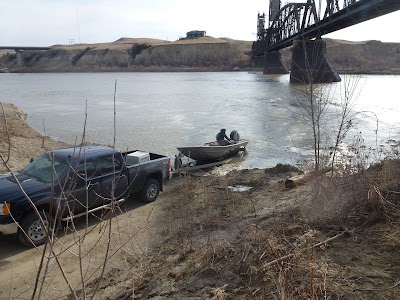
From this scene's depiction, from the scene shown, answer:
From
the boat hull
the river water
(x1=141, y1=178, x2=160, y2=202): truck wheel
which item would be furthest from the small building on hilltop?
(x1=141, y1=178, x2=160, y2=202): truck wheel

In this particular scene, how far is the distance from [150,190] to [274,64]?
89.0 meters

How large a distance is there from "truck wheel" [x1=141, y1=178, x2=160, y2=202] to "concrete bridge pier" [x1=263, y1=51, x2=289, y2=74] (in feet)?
287

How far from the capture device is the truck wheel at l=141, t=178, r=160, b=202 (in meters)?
9.54

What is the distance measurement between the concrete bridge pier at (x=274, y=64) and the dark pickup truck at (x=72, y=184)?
87.3 meters

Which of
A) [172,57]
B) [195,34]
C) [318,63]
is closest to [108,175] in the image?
[318,63]

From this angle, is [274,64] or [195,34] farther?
[195,34]

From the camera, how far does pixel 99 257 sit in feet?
21.7

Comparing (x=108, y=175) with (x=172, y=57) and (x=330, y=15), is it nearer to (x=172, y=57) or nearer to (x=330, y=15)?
(x=330, y=15)

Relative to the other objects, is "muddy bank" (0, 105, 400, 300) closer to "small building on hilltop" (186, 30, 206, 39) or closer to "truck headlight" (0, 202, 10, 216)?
"truck headlight" (0, 202, 10, 216)

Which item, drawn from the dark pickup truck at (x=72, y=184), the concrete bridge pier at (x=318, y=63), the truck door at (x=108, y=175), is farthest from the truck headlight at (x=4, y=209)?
the concrete bridge pier at (x=318, y=63)

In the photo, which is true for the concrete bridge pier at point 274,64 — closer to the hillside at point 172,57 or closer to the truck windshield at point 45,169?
the hillside at point 172,57

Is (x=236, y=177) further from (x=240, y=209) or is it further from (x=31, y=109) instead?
(x=31, y=109)

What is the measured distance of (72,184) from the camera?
5484 millimetres

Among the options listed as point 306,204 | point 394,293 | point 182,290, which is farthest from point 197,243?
point 394,293
